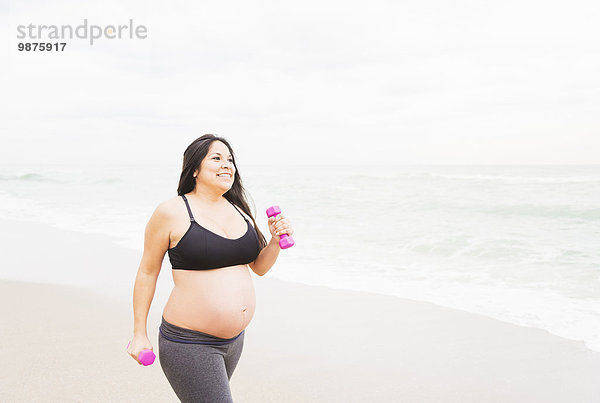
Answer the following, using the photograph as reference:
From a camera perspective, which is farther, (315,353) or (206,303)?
(315,353)

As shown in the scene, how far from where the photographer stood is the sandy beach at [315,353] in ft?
12.5

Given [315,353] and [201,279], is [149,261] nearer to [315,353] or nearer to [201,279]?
[201,279]

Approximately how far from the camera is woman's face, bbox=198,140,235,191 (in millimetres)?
2367

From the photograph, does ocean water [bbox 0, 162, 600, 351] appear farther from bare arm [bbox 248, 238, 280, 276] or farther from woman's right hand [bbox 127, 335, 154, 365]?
woman's right hand [bbox 127, 335, 154, 365]

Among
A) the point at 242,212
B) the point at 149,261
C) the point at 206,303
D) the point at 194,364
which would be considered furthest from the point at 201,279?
the point at 242,212

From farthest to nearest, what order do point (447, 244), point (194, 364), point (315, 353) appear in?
point (447, 244), point (315, 353), point (194, 364)

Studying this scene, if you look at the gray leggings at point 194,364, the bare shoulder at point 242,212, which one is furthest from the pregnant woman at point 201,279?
the bare shoulder at point 242,212

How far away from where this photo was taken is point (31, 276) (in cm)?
711

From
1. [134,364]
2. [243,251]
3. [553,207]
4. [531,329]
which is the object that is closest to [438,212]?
[553,207]

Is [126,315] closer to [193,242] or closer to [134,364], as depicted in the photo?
[134,364]

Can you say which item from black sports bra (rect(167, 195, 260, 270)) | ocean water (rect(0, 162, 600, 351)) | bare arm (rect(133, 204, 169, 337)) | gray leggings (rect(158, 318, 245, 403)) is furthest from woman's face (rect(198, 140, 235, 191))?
ocean water (rect(0, 162, 600, 351))

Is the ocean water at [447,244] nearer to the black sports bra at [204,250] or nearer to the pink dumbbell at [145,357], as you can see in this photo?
the black sports bra at [204,250]

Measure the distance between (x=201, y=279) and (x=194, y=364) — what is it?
364 millimetres

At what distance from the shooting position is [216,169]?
93.4 inches
